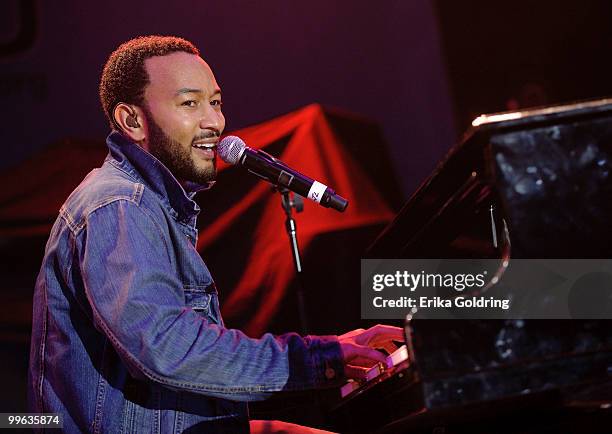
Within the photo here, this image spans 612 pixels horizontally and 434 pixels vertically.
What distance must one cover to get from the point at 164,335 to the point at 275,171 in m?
0.92

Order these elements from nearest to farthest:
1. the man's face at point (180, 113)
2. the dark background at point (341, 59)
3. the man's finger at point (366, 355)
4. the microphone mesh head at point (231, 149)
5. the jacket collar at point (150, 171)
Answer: the man's finger at point (366, 355)
the jacket collar at point (150, 171)
the man's face at point (180, 113)
the microphone mesh head at point (231, 149)
the dark background at point (341, 59)

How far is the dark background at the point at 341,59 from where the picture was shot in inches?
166

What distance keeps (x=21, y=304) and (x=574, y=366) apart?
111 inches

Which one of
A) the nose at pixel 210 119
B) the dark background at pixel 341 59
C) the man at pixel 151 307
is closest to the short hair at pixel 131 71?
the man at pixel 151 307

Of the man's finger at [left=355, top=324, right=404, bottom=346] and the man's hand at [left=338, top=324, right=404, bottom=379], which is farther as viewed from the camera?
the man's finger at [left=355, top=324, right=404, bottom=346]

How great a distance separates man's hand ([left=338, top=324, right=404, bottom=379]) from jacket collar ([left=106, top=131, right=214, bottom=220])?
686 millimetres

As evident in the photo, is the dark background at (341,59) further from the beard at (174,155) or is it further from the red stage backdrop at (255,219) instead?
the beard at (174,155)

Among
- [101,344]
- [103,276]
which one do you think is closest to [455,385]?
[103,276]

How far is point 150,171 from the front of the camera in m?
2.21

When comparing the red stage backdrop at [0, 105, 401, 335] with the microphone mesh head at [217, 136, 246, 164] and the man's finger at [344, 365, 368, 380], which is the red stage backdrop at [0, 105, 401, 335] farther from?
the man's finger at [344, 365, 368, 380]

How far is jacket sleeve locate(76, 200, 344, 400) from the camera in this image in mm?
1795

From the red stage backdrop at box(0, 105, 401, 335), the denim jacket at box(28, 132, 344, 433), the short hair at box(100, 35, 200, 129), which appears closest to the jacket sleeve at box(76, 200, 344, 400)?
the denim jacket at box(28, 132, 344, 433)

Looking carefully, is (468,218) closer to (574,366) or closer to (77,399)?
(574,366)

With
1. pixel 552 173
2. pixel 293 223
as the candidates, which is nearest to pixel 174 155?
pixel 293 223
